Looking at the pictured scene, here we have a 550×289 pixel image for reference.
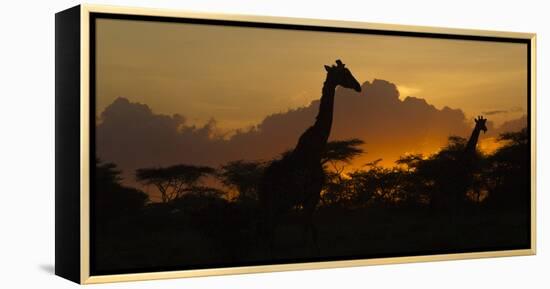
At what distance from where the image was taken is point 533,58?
823 cm

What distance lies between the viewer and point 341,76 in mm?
7465

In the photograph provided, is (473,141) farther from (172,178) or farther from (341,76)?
(172,178)

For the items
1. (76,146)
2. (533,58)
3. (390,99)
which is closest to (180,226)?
(76,146)

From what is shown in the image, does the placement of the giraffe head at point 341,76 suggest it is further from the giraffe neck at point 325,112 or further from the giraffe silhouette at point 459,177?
the giraffe silhouette at point 459,177

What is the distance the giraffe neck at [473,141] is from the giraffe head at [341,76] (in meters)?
1.04

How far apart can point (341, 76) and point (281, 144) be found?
0.63m

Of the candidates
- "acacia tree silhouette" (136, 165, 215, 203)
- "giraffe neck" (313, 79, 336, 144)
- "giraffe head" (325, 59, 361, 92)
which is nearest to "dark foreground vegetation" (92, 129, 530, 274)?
"acacia tree silhouette" (136, 165, 215, 203)

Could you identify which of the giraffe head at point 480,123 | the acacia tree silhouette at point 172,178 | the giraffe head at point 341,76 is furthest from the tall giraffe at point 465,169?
the acacia tree silhouette at point 172,178

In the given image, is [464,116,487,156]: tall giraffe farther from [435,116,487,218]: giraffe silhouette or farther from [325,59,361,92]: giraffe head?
[325,59,361,92]: giraffe head

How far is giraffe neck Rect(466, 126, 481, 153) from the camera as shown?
8016 millimetres

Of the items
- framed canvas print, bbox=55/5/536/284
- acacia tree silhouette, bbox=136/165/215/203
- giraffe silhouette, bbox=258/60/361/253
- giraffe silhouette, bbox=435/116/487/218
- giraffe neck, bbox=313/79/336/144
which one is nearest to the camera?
framed canvas print, bbox=55/5/536/284

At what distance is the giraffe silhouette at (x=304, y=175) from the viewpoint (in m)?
7.25

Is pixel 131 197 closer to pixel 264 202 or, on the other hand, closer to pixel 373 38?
pixel 264 202

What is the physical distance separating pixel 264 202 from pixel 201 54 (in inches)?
40.8
